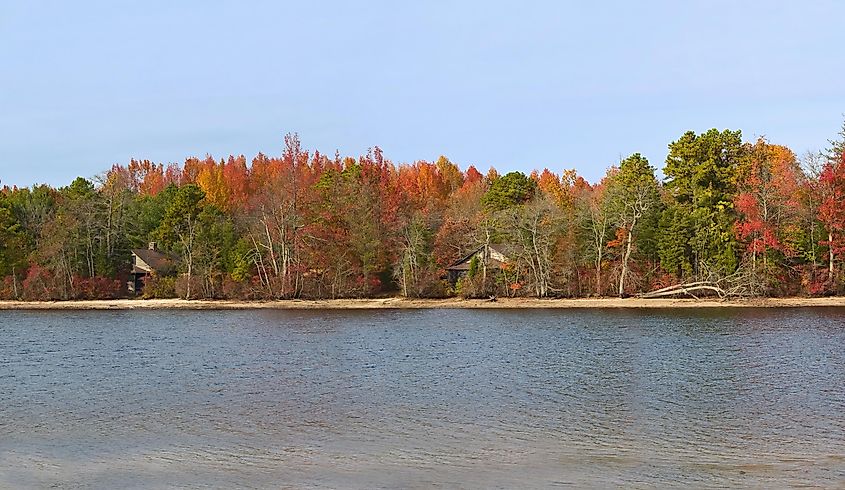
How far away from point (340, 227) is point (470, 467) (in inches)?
2344

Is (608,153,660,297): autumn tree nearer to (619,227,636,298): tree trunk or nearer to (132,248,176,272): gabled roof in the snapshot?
(619,227,636,298): tree trunk

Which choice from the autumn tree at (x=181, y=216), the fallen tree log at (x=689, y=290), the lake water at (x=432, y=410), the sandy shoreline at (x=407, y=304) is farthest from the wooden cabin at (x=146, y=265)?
the fallen tree log at (x=689, y=290)

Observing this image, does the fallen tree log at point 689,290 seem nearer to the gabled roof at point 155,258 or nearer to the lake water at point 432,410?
the lake water at point 432,410

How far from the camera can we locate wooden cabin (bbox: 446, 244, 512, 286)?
2773 inches

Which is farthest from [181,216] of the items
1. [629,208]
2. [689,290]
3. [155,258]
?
[689,290]

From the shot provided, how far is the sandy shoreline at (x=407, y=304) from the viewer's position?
60344mm

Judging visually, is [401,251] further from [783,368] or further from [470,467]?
[470,467]

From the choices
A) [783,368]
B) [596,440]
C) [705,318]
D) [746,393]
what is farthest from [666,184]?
[596,440]

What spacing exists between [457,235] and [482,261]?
6.10 m

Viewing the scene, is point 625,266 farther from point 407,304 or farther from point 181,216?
point 181,216

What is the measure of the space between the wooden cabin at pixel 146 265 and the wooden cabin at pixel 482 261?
1103 inches

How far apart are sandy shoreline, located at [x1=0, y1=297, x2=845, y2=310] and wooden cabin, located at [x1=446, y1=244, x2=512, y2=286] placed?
13.0ft

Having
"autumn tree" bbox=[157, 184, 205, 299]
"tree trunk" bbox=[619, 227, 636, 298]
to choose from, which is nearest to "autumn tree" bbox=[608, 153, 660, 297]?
"tree trunk" bbox=[619, 227, 636, 298]

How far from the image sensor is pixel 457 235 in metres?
76.2
